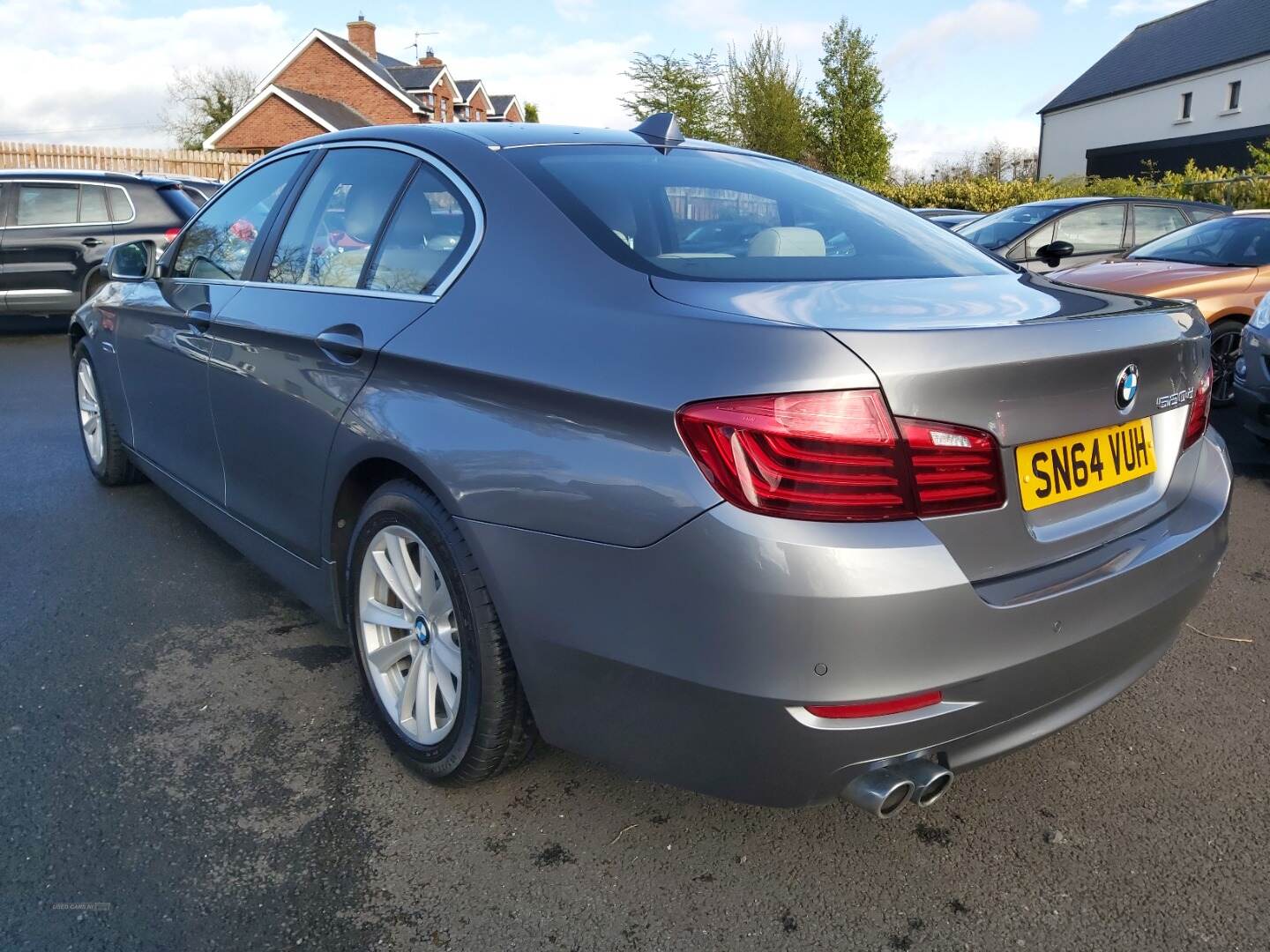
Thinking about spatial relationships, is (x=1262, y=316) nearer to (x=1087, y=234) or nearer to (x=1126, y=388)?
(x=1126, y=388)

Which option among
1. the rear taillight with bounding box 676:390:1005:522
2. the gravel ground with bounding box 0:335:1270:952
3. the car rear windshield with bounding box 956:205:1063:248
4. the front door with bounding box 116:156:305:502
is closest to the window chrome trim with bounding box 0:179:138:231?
the front door with bounding box 116:156:305:502

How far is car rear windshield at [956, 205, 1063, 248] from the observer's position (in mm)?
9609

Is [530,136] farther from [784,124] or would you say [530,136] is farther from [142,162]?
[784,124]

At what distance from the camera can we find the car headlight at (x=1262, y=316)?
5.50 m

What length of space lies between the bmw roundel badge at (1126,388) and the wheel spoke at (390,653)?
1.72 metres

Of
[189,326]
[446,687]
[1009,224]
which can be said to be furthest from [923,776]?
[1009,224]

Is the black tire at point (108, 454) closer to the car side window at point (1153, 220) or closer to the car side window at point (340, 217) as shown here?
the car side window at point (340, 217)

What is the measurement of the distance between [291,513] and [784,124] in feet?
119

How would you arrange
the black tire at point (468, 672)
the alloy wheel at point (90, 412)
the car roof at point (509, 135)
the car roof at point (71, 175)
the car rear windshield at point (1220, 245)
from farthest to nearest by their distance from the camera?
the car roof at point (71, 175), the car rear windshield at point (1220, 245), the alloy wheel at point (90, 412), the car roof at point (509, 135), the black tire at point (468, 672)

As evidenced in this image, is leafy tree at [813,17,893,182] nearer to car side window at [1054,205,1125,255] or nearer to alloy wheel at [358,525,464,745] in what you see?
car side window at [1054,205,1125,255]

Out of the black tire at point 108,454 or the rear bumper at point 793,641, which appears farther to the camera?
the black tire at point 108,454

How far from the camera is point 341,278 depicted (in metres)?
2.85

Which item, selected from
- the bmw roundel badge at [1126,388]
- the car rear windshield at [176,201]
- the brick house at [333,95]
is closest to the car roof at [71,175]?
the car rear windshield at [176,201]

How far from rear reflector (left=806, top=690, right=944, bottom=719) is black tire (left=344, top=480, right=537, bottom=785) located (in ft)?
2.43
